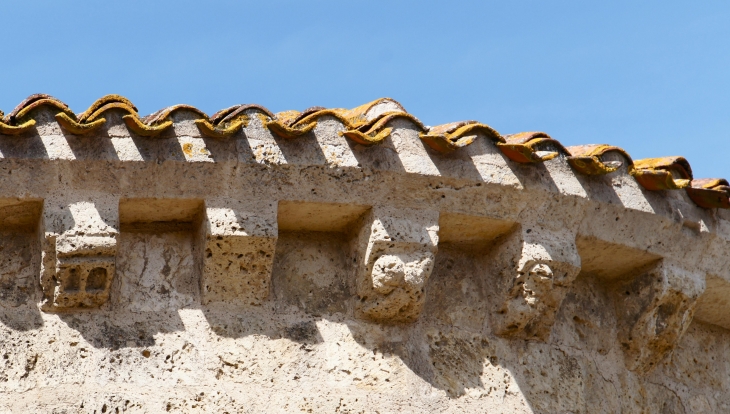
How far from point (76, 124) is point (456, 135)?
5.07ft

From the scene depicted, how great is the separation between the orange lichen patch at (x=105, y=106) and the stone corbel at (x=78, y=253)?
1.11 feet

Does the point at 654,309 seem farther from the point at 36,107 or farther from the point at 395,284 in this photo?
the point at 36,107

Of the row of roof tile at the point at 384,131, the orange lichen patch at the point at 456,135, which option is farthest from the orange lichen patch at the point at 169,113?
the orange lichen patch at the point at 456,135

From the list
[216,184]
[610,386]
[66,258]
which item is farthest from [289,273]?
[610,386]

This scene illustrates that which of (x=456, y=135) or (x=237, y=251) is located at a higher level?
(x=456, y=135)

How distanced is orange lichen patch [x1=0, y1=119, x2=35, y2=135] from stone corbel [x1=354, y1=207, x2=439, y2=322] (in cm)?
139

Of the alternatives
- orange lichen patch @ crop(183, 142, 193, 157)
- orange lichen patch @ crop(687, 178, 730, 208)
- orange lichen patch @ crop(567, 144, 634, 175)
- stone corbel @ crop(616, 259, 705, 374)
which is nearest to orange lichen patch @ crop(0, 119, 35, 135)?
orange lichen patch @ crop(183, 142, 193, 157)

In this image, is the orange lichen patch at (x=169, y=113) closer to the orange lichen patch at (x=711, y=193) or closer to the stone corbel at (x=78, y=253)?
the stone corbel at (x=78, y=253)

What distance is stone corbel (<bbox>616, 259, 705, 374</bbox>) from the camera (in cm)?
526

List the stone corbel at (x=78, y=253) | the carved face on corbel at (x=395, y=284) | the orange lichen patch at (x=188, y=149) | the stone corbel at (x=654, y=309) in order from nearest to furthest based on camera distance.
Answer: the stone corbel at (x=78, y=253) → the orange lichen patch at (x=188, y=149) → the carved face on corbel at (x=395, y=284) → the stone corbel at (x=654, y=309)

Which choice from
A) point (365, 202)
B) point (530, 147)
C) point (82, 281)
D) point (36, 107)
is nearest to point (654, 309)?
point (530, 147)

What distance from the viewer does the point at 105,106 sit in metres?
4.54

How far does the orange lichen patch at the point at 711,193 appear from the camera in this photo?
527 centimetres

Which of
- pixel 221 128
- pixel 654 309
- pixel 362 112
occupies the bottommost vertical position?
pixel 654 309
